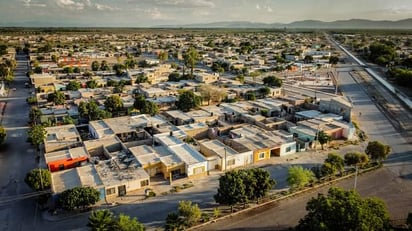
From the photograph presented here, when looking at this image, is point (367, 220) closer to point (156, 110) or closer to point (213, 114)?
point (213, 114)

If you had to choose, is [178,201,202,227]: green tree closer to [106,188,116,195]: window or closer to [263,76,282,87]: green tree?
[106,188,116,195]: window

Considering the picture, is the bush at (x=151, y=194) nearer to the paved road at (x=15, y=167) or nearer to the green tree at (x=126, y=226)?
the green tree at (x=126, y=226)

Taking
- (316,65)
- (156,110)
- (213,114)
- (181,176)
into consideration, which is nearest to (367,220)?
(181,176)

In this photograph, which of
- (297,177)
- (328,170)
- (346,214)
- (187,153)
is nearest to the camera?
(346,214)

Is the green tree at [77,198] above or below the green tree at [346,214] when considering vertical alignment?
below

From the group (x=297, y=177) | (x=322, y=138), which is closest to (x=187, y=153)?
(x=297, y=177)

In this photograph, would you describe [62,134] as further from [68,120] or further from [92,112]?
[92,112]

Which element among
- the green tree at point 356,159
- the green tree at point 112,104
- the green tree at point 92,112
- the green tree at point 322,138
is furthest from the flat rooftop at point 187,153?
the green tree at point 112,104
